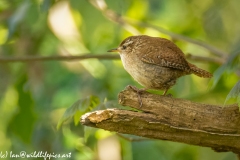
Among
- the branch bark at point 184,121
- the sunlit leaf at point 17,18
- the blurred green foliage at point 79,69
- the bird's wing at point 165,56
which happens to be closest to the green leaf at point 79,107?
the branch bark at point 184,121

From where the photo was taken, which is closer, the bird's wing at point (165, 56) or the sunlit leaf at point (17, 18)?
the bird's wing at point (165, 56)

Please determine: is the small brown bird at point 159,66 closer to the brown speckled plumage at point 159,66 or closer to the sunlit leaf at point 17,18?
the brown speckled plumage at point 159,66

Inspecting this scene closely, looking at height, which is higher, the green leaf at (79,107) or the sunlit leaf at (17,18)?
the sunlit leaf at (17,18)

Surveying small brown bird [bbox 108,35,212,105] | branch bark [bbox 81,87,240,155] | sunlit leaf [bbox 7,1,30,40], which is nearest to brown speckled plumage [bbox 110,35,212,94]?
small brown bird [bbox 108,35,212,105]

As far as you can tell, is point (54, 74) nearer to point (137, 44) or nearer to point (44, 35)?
point (44, 35)

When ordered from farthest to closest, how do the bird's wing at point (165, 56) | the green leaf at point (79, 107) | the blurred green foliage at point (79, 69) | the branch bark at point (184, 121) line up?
the blurred green foliage at point (79, 69)
the bird's wing at point (165, 56)
the green leaf at point (79, 107)
the branch bark at point (184, 121)

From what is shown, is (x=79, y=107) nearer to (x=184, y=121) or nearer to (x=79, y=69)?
(x=184, y=121)

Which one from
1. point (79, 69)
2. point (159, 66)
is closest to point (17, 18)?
point (79, 69)
